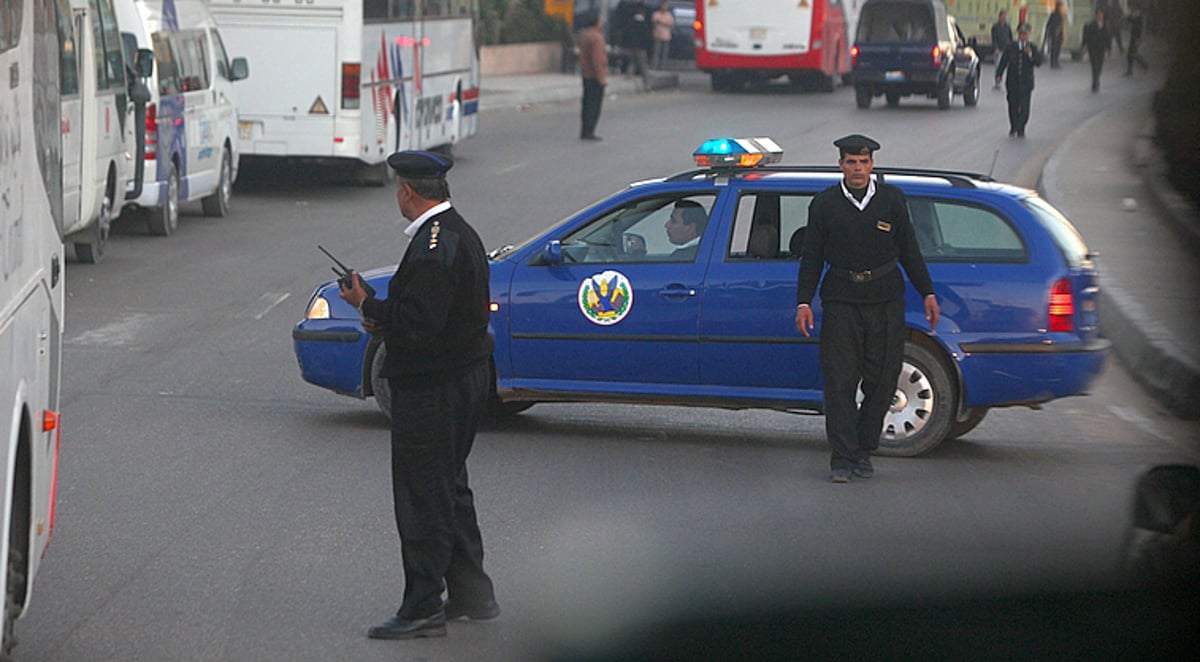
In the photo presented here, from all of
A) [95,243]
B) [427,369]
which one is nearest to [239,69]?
[95,243]

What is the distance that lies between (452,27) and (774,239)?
1808 centimetres

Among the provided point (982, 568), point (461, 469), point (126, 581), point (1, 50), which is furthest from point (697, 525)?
point (1, 50)

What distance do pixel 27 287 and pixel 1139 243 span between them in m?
12.9

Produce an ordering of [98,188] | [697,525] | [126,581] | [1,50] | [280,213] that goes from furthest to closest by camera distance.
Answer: [280,213], [98,188], [697,525], [126,581], [1,50]

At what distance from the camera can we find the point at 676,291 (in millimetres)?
9664

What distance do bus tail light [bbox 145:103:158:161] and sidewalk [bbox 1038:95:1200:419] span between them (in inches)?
343

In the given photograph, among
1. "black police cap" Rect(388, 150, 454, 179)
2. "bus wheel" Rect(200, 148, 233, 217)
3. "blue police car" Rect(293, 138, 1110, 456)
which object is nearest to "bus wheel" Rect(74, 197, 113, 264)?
"bus wheel" Rect(200, 148, 233, 217)

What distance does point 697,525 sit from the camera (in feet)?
26.4

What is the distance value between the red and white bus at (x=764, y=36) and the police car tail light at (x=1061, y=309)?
110ft

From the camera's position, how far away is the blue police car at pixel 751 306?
9383 millimetres

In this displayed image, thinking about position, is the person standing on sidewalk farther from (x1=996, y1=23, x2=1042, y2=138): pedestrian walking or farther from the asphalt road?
the asphalt road

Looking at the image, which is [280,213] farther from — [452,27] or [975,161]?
[975,161]

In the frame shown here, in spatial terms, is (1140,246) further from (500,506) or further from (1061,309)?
(500,506)

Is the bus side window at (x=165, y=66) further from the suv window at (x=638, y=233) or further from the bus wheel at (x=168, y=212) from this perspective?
the suv window at (x=638, y=233)
